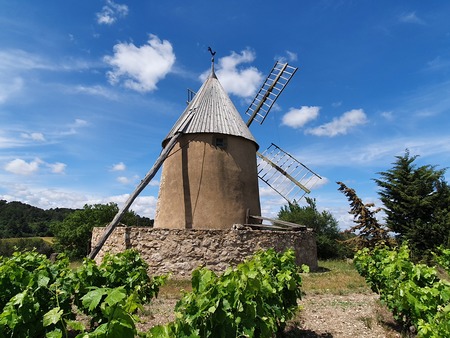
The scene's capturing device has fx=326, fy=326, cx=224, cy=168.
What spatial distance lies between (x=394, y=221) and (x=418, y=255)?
202cm

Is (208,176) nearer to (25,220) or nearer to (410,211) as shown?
(410,211)

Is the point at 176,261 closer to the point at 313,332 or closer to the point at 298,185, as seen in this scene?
the point at 313,332

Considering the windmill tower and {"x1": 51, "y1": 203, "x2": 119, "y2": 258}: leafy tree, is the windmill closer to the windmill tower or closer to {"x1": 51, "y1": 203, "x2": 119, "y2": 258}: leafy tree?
the windmill tower

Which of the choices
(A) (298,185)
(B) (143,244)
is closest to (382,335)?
(B) (143,244)

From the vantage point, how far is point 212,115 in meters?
12.9

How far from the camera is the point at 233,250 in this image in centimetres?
1032

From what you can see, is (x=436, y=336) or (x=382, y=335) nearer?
(x=436, y=336)

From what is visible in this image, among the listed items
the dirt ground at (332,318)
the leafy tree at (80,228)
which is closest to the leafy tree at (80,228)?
the leafy tree at (80,228)

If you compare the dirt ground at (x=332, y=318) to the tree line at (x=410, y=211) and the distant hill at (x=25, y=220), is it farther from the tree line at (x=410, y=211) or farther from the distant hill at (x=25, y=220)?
the distant hill at (x=25, y=220)

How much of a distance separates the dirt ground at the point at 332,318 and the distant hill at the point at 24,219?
1488 inches

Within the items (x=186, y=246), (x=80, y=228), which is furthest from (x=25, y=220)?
(x=186, y=246)

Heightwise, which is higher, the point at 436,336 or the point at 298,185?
the point at 298,185

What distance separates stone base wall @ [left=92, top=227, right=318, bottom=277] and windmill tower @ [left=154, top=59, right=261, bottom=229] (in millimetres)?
1306

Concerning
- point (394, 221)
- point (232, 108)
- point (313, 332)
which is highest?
point (232, 108)
